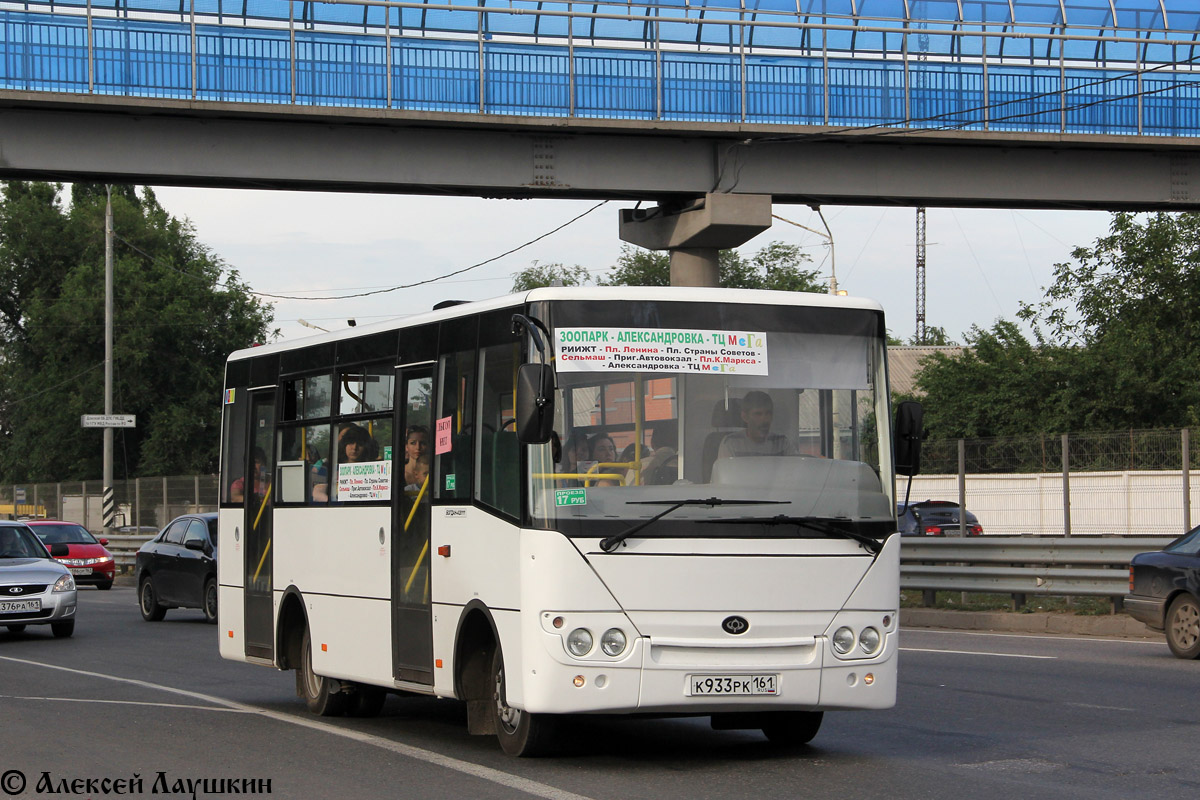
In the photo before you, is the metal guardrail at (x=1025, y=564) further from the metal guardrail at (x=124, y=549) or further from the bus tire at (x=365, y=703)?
the metal guardrail at (x=124, y=549)

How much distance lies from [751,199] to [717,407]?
18379 millimetres

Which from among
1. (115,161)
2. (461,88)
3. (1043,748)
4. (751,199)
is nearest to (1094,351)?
(751,199)

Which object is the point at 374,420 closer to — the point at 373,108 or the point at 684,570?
the point at 684,570

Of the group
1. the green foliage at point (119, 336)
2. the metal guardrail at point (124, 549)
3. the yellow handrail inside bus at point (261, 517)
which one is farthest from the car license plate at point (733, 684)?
the green foliage at point (119, 336)

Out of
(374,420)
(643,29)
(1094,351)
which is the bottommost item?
(374,420)

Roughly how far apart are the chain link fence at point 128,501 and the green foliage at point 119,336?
32.9ft

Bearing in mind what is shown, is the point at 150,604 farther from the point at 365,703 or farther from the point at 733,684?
the point at 733,684

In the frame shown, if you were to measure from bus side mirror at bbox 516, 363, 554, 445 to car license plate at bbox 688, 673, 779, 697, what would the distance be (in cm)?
154

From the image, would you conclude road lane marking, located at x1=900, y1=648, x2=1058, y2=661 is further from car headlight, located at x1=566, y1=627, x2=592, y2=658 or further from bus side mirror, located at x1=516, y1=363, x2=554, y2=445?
bus side mirror, located at x1=516, y1=363, x2=554, y2=445

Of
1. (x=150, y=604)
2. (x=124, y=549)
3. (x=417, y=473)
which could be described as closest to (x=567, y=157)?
(x=150, y=604)

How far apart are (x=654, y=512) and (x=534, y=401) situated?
92 cm

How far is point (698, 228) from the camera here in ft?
87.9

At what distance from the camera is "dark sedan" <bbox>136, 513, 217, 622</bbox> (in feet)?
76.5

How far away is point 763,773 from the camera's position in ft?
28.0
